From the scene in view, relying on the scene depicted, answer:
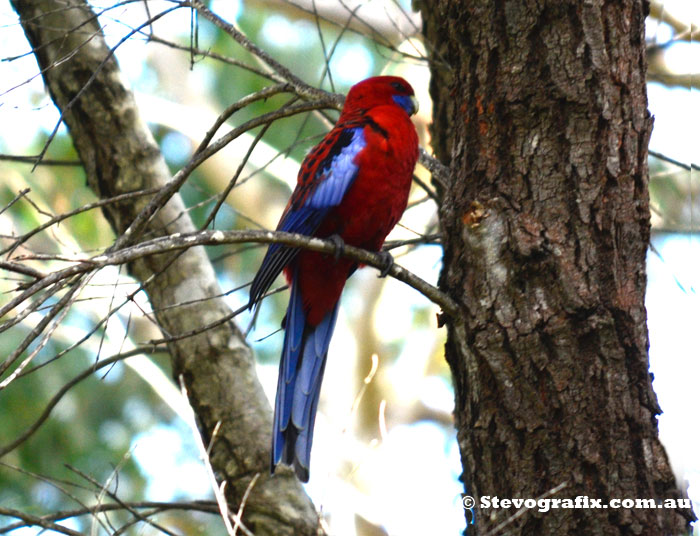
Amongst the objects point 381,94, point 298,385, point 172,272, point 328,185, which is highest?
point 381,94

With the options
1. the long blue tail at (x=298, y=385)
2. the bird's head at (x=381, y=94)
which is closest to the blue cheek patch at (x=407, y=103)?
the bird's head at (x=381, y=94)

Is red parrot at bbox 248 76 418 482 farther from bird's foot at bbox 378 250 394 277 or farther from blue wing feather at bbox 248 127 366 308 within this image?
bird's foot at bbox 378 250 394 277

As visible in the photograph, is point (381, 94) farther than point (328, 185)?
Yes

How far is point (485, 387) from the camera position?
2.63m

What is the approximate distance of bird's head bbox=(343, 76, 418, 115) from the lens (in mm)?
4188

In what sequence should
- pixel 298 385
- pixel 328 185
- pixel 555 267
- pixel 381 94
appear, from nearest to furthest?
pixel 555 267, pixel 298 385, pixel 328 185, pixel 381 94

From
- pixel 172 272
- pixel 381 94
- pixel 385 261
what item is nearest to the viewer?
pixel 385 261

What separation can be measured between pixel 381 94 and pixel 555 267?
2.02 metres

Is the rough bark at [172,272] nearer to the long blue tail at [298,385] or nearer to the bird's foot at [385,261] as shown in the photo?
the long blue tail at [298,385]

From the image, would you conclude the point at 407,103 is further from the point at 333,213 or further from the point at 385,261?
the point at 385,261

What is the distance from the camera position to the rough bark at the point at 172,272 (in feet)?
12.6

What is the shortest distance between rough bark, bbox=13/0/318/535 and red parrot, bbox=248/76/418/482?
464 mm

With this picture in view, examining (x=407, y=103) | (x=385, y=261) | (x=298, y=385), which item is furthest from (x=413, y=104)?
(x=298, y=385)

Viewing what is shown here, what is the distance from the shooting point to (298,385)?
11.5 ft
